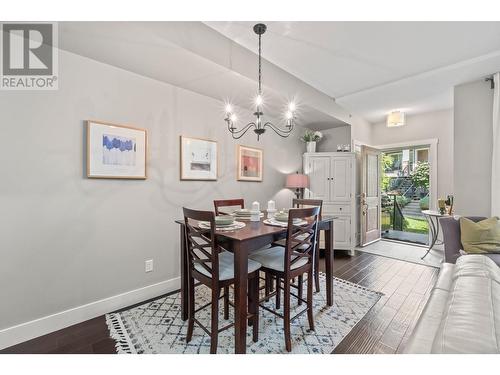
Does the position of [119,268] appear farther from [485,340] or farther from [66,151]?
[485,340]

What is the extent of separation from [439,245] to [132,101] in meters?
5.43

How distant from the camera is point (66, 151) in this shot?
6.62 ft

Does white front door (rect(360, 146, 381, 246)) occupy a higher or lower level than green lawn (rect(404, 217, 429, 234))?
higher

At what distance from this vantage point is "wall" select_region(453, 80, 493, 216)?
298 centimetres

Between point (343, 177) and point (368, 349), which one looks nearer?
point (368, 349)

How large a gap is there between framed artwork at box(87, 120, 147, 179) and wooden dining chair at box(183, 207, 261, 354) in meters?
0.99

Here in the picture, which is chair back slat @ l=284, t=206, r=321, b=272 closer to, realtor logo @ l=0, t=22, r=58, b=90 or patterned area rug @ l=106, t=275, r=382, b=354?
patterned area rug @ l=106, t=275, r=382, b=354

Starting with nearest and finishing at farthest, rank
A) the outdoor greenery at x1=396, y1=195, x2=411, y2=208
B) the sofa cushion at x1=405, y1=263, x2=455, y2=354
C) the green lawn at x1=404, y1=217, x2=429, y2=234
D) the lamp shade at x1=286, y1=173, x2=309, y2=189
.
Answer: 1. the sofa cushion at x1=405, y1=263, x2=455, y2=354
2. the lamp shade at x1=286, y1=173, x2=309, y2=189
3. the green lawn at x1=404, y1=217, x2=429, y2=234
4. the outdoor greenery at x1=396, y1=195, x2=411, y2=208

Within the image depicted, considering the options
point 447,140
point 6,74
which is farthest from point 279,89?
point 447,140

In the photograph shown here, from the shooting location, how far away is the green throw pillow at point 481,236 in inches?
89.6

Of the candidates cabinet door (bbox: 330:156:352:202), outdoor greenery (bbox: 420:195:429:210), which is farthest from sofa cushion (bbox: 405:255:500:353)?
outdoor greenery (bbox: 420:195:429:210)

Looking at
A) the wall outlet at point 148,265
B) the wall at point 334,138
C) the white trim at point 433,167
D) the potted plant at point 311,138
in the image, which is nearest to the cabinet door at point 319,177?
the potted plant at point 311,138

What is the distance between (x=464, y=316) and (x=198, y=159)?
2.65m
